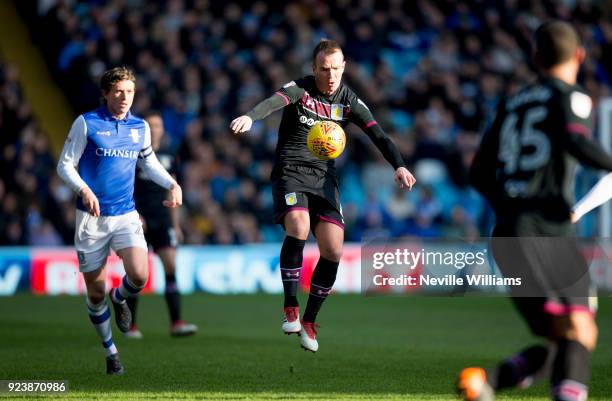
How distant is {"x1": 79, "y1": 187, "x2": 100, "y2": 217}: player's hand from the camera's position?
25.4 feet

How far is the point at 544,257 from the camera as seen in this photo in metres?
5.06

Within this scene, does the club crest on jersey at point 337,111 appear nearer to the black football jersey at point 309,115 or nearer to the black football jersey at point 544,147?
the black football jersey at point 309,115

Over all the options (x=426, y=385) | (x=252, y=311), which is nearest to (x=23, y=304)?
(x=252, y=311)

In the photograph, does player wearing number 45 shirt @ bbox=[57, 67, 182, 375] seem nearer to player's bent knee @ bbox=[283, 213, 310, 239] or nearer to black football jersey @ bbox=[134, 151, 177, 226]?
player's bent knee @ bbox=[283, 213, 310, 239]

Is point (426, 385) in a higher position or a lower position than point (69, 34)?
lower

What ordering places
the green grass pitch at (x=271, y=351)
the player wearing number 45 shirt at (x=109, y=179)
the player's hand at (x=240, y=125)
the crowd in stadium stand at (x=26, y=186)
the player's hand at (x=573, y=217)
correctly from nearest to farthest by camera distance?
the player's hand at (x=573, y=217)
the player's hand at (x=240, y=125)
the green grass pitch at (x=271, y=351)
the player wearing number 45 shirt at (x=109, y=179)
the crowd in stadium stand at (x=26, y=186)

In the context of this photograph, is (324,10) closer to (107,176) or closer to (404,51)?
(404,51)

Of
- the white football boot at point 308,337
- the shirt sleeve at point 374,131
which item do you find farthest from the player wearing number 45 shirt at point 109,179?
the shirt sleeve at point 374,131

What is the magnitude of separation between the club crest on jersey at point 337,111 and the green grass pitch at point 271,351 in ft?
7.06

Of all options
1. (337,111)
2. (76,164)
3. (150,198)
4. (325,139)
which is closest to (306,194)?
(325,139)

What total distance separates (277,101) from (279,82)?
1204 centimetres

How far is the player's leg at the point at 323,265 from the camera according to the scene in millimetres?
8281

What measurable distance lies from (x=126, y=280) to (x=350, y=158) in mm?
10893

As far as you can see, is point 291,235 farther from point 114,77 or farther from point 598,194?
point 598,194
